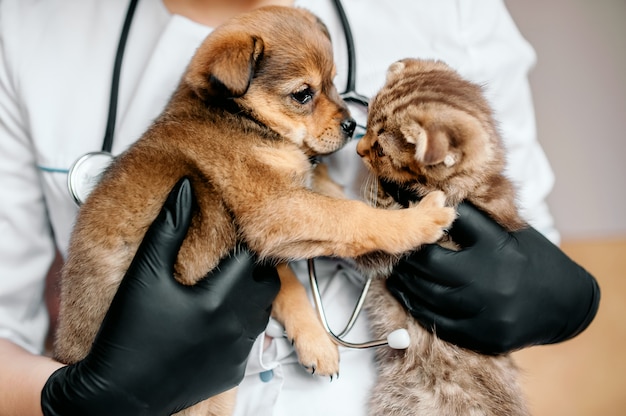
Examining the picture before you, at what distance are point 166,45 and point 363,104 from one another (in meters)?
0.59

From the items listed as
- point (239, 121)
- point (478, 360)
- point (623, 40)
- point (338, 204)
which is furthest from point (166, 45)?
point (623, 40)

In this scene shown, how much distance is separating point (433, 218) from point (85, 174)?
88 centimetres

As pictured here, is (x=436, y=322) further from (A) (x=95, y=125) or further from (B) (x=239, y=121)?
(A) (x=95, y=125)

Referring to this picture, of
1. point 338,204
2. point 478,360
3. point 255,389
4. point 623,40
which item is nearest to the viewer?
point 338,204

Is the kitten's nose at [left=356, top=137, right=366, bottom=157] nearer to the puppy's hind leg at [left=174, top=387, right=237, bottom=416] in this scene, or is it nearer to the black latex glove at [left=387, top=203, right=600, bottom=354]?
the black latex glove at [left=387, top=203, right=600, bottom=354]

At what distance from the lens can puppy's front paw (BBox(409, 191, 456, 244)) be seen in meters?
1.34

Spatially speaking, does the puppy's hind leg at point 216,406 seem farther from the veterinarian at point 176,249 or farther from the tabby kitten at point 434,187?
the tabby kitten at point 434,187

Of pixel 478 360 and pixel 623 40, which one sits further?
pixel 623 40

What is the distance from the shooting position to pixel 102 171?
4.58 ft

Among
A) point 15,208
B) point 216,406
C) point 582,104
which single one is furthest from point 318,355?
point 582,104

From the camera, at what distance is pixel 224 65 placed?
1.30 m

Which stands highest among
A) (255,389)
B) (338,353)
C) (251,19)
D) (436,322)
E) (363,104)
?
(251,19)

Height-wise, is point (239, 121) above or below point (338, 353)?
above

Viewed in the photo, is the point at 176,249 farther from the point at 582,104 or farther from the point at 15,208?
the point at 582,104
